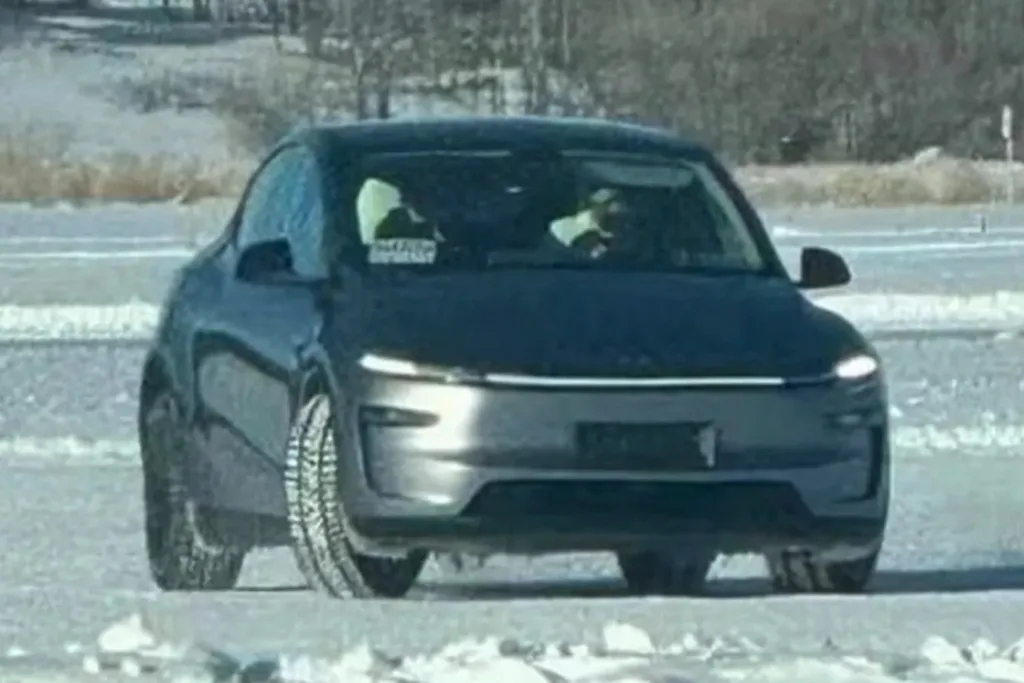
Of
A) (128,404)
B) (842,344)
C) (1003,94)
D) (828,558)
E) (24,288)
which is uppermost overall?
(842,344)

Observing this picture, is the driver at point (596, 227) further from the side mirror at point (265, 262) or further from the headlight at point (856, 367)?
the headlight at point (856, 367)

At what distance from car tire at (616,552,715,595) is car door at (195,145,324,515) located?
1330 millimetres

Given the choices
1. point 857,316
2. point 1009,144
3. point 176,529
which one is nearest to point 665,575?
point 176,529

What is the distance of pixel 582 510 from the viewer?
9555 millimetres

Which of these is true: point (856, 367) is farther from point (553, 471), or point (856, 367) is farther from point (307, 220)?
point (307, 220)

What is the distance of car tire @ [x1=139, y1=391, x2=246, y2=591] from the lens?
36.3 ft

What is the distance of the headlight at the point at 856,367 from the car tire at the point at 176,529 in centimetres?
228

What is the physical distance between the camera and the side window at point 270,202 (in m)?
11.1

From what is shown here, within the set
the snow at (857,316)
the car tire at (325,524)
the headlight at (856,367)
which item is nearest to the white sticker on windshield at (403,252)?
the car tire at (325,524)

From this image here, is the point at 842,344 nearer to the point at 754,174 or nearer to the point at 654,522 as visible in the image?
the point at 654,522

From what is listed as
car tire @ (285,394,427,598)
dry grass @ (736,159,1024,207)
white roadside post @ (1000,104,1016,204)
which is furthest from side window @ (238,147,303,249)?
white roadside post @ (1000,104,1016,204)

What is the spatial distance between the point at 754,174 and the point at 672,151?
35.3m

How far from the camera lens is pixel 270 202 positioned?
1132 cm

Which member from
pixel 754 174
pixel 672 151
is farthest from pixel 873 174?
pixel 672 151
